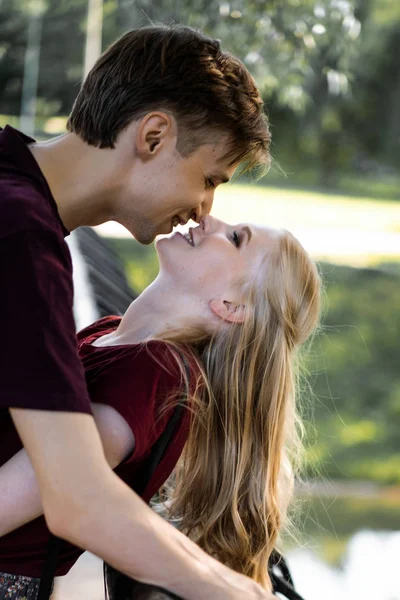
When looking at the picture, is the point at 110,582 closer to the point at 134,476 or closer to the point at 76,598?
the point at 134,476

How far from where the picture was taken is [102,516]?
4.16 feet

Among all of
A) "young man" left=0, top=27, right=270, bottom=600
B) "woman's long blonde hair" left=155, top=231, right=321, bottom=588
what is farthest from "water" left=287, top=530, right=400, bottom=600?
"young man" left=0, top=27, right=270, bottom=600

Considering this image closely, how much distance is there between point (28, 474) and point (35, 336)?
280 mm

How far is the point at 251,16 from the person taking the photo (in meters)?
4.82

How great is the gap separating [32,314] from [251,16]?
3.86 m

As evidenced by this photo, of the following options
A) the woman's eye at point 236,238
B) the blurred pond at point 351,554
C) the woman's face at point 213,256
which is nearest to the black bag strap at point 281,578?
the woman's face at point 213,256

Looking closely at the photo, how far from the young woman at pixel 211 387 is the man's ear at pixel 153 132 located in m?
0.28

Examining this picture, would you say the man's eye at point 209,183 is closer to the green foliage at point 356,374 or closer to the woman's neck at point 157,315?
the woman's neck at point 157,315

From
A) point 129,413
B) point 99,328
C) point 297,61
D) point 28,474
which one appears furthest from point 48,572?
point 297,61

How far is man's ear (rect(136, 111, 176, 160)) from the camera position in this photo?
1692 millimetres

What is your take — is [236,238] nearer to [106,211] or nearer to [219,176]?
[219,176]

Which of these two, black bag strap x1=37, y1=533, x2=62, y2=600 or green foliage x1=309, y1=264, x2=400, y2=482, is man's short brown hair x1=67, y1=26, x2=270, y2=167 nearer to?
black bag strap x1=37, y1=533, x2=62, y2=600

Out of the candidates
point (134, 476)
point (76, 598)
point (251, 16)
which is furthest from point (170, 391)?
point (251, 16)

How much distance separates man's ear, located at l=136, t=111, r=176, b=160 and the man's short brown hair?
0.8 inches
